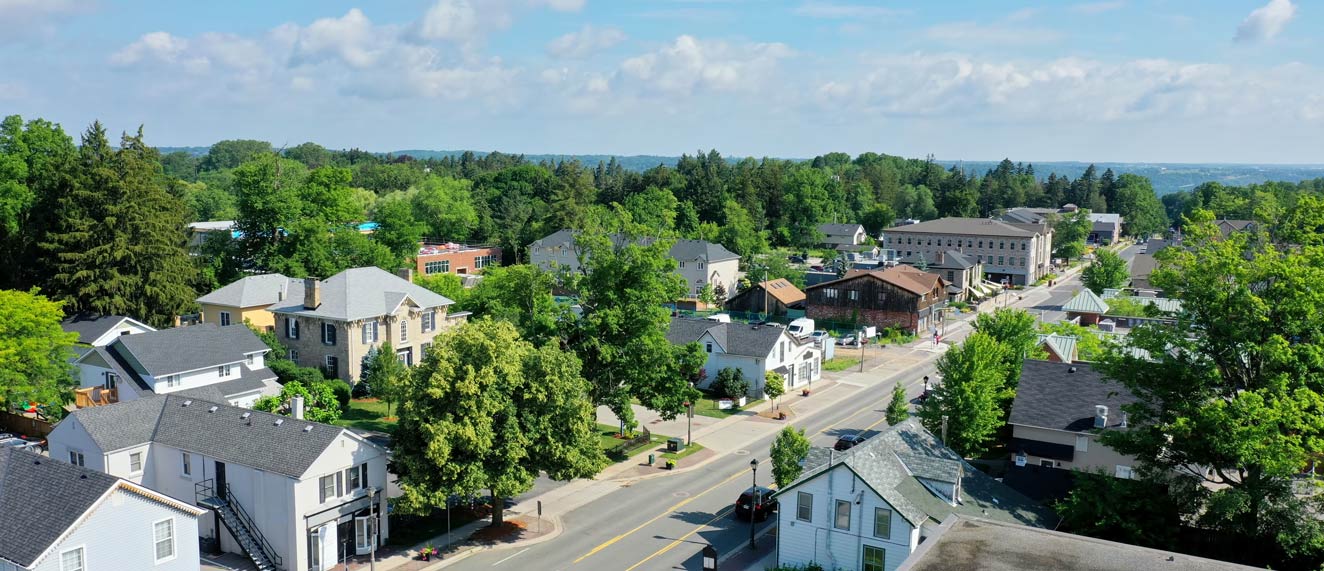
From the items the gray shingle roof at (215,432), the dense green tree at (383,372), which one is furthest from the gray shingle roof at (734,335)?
the gray shingle roof at (215,432)

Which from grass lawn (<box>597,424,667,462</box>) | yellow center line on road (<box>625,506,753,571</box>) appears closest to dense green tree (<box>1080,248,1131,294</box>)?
grass lawn (<box>597,424,667,462</box>)

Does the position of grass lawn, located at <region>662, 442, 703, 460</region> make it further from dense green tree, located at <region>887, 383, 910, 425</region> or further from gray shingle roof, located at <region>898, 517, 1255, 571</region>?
gray shingle roof, located at <region>898, 517, 1255, 571</region>

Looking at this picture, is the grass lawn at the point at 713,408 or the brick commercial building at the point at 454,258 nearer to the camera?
the grass lawn at the point at 713,408

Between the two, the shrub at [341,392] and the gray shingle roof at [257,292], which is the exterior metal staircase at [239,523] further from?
the gray shingle roof at [257,292]

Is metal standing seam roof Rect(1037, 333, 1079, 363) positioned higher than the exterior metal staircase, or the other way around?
metal standing seam roof Rect(1037, 333, 1079, 363)

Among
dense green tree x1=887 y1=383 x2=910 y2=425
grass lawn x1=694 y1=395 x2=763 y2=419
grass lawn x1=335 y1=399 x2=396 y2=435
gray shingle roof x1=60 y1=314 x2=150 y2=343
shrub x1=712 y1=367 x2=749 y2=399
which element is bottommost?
grass lawn x1=694 y1=395 x2=763 y2=419

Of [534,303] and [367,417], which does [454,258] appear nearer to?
[367,417]

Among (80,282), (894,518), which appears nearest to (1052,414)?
(894,518)
